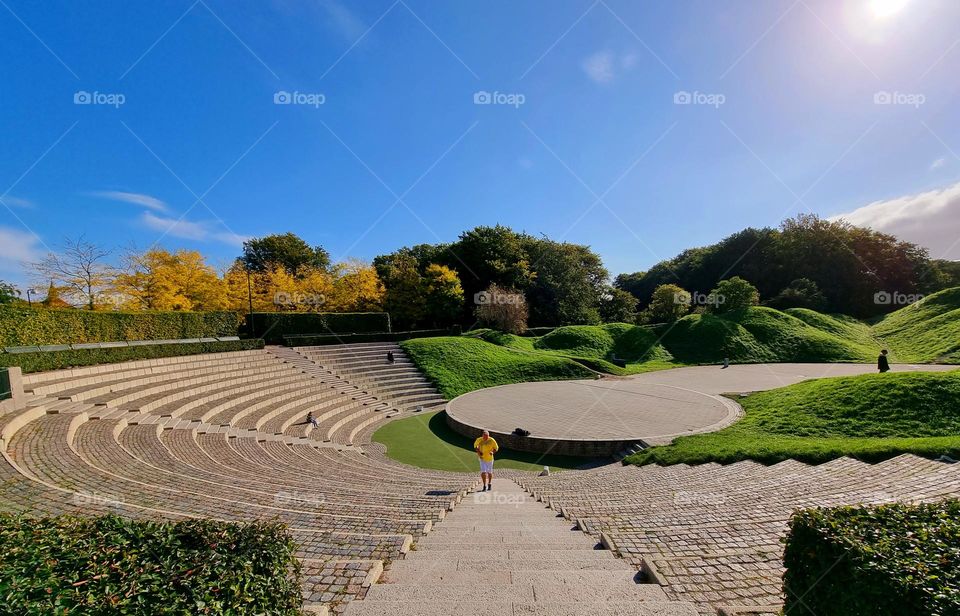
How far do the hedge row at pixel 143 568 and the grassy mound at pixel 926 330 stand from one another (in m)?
37.0

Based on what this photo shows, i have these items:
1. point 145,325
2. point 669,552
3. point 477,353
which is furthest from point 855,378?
point 145,325

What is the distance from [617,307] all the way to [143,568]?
1973 inches

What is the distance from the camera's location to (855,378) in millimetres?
13250

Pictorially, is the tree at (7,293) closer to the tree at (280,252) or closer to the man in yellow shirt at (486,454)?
the tree at (280,252)

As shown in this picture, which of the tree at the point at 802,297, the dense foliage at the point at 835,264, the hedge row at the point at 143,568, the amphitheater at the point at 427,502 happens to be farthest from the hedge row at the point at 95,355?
the dense foliage at the point at 835,264

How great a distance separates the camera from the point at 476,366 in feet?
79.9

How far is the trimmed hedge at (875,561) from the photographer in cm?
222

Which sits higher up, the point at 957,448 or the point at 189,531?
the point at 189,531

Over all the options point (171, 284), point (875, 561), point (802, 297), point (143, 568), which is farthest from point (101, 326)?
point (802, 297)

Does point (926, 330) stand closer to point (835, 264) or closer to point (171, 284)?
point (835, 264)

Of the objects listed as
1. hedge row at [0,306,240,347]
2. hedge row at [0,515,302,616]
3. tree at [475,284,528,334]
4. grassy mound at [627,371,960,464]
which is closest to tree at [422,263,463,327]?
tree at [475,284,528,334]

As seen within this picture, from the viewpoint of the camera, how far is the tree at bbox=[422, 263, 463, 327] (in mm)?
34875

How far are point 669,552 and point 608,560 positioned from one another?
2.87 feet

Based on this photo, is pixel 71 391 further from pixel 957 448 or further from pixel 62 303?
pixel 957 448
